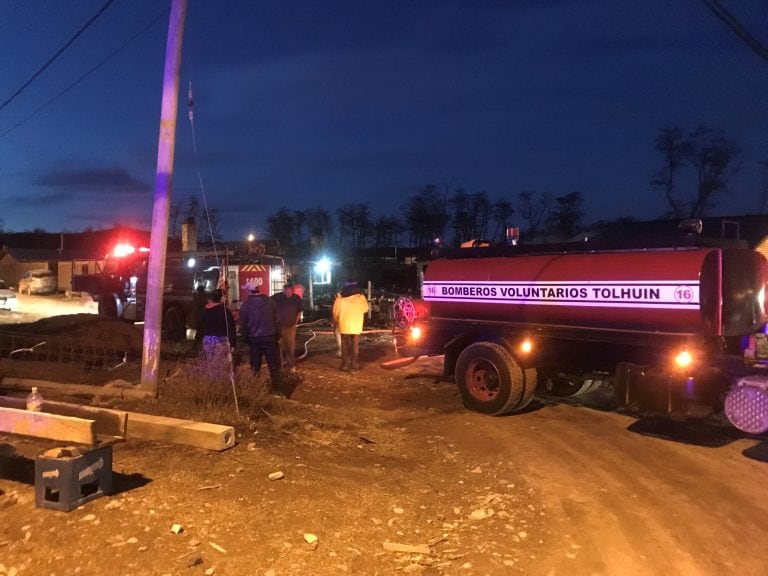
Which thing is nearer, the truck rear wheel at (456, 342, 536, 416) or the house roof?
the truck rear wheel at (456, 342, 536, 416)

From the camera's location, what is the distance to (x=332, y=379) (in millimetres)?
11094

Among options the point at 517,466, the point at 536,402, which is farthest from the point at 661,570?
the point at 536,402

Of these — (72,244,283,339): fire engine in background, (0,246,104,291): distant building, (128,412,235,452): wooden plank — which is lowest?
(128,412,235,452): wooden plank

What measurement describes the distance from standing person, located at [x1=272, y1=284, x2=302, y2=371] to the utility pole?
366 cm

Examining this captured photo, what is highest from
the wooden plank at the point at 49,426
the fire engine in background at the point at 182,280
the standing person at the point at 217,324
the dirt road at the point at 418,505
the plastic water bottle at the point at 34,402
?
the fire engine in background at the point at 182,280

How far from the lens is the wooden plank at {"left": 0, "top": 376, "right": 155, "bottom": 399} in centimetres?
815

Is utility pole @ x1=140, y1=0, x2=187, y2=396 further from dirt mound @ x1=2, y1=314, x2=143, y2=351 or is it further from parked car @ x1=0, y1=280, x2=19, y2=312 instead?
parked car @ x1=0, y1=280, x2=19, y2=312

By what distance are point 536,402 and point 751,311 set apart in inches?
128

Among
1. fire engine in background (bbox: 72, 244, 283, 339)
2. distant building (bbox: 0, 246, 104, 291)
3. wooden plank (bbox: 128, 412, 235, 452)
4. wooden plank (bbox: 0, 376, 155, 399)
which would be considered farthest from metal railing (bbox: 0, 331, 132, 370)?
distant building (bbox: 0, 246, 104, 291)

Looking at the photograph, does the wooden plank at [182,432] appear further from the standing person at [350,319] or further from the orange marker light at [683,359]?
the standing person at [350,319]

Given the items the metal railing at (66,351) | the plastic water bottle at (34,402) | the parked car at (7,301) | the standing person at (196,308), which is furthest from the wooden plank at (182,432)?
the parked car at (7,301)

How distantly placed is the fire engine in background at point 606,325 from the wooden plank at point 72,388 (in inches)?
164

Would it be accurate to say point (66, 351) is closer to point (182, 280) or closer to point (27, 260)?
A: point (182, 280)

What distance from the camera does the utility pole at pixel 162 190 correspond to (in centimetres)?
799
